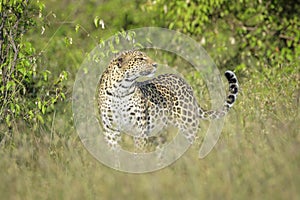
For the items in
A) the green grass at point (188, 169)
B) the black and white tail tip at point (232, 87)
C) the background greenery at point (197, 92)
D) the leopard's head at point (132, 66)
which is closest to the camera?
the green grass at point (188, 169)

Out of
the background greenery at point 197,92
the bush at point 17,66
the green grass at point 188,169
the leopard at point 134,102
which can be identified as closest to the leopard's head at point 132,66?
the leopard at point 134,102

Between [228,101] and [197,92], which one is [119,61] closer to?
[228,101]

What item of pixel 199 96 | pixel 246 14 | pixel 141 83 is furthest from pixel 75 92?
pixel 246 14

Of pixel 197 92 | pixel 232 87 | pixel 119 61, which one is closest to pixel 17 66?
pixel 119 61

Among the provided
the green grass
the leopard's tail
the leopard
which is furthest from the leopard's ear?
the leopard's tail

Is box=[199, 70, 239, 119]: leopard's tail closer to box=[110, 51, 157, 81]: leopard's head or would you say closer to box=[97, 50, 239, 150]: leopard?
box=[97, 50, 239, 150]: leopard

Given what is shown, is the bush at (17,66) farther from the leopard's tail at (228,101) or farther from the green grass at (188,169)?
the leopard's tail at (228,101)

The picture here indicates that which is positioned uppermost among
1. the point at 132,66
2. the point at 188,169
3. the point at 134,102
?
the point at 132,66
